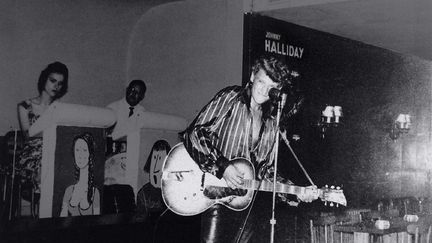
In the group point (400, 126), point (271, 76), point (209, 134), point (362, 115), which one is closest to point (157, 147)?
point (209, 134)

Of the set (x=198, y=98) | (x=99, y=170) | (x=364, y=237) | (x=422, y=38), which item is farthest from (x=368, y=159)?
(x=99, y=170)

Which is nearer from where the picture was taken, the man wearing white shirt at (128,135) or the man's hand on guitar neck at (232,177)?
the man's hand on guitar neck at (232,177)

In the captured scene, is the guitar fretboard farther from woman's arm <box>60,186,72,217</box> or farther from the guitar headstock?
woman's arm <box>60,186,72,217</box>

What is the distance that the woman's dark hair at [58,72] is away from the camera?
4.10 metres

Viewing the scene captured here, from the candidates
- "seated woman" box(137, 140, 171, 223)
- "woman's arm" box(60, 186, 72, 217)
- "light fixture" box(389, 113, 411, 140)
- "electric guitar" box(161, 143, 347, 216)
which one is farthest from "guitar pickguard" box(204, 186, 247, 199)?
"light fixture" box(389, 113, 411, 140)

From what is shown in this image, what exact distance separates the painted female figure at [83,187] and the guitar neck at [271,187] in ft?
3.83

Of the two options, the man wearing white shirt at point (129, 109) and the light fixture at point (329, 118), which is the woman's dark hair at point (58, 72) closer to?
the man wearing white shirt at point (129, 109)

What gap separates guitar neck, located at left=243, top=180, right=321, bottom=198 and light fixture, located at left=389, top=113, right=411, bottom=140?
0.96m

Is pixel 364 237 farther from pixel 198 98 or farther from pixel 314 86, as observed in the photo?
pixel 198 98

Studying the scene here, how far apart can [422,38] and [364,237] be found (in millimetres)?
1664

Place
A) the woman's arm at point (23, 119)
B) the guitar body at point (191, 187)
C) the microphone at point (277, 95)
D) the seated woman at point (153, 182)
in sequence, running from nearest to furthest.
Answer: the woman's arm at point (23, 119)
the guitar body at point (191, 187)
the microphone at point (277, 95)
the seated woman at point (153, 182)

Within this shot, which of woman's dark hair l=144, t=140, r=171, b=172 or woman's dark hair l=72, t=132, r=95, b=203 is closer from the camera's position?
woman's dark hair l=72, t=132, r=95, b=203

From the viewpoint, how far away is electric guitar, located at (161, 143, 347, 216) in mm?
4238

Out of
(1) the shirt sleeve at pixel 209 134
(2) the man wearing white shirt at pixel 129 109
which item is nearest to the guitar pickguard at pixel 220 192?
(1) the shirt sleeve at pixel 209 134
